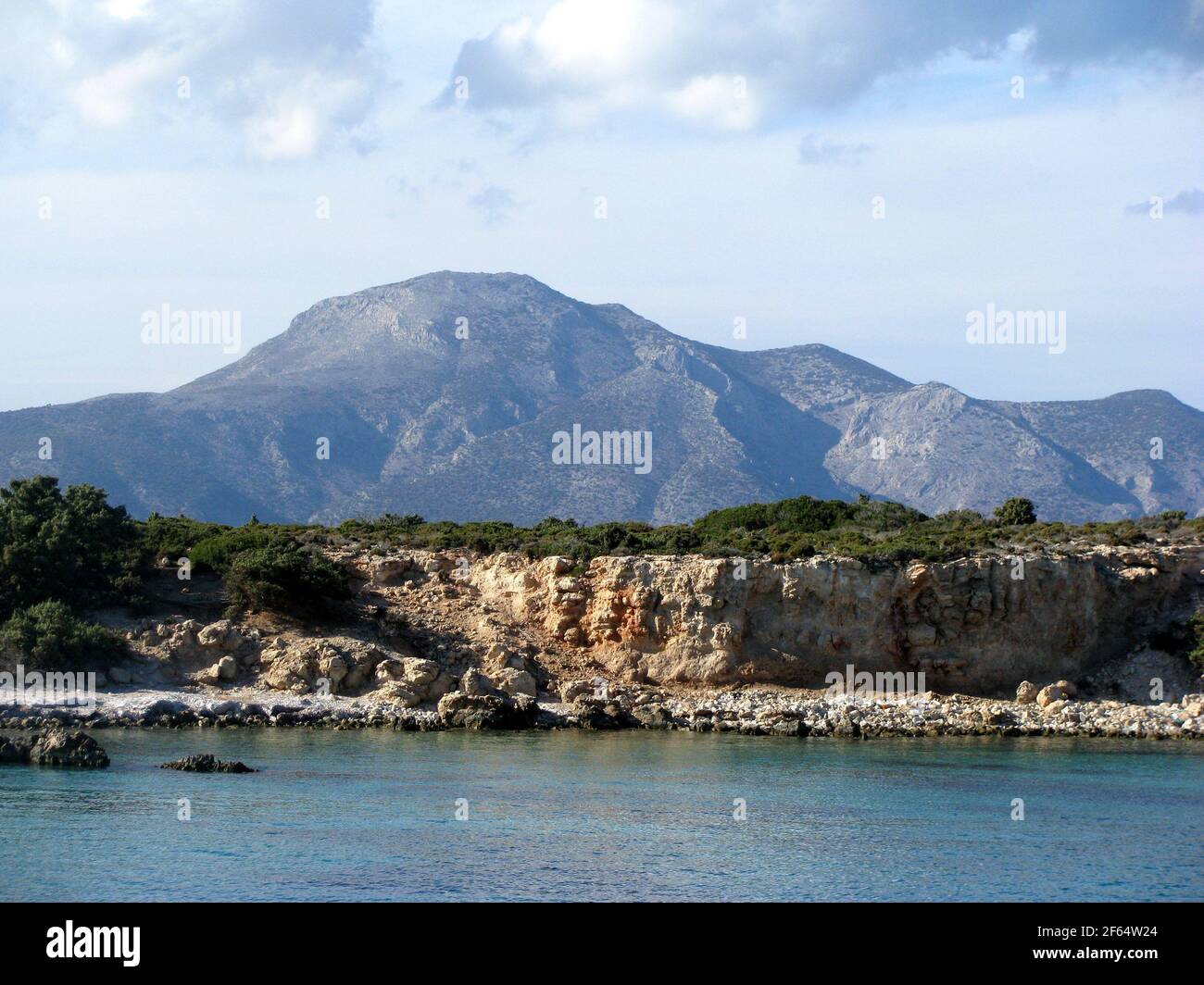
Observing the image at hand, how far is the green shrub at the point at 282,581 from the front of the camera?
3531 centimetres

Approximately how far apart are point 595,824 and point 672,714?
13171 millimetres

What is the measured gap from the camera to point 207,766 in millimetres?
23797

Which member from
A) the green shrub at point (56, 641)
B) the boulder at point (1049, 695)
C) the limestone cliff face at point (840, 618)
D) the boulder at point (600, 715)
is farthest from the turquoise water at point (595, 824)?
the limestone cliff face at point (840, 618)

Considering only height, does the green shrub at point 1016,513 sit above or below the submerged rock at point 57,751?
above

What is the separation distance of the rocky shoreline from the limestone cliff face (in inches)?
52.6

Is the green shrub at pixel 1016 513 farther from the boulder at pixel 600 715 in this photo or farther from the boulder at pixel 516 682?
the boulder at pixel 516 682

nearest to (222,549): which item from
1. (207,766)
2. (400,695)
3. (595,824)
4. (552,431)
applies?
(400,695)

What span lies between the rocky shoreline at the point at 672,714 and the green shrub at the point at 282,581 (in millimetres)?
3414

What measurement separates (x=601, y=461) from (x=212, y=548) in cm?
7474

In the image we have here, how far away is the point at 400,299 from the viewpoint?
541 feet

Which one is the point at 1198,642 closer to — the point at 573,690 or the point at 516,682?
the point at 573,690

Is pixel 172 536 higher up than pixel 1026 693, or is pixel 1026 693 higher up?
pixel 172 536
